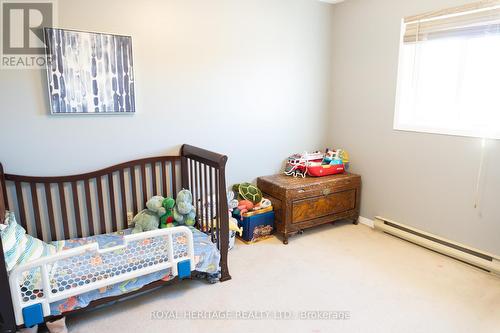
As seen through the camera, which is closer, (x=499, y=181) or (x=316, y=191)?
(x=499, y=181)

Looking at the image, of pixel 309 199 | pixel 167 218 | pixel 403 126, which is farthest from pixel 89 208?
pixel 403 126

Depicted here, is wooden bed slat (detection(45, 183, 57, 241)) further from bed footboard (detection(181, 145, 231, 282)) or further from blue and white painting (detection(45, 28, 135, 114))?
bed footboard (detection(181, 145, 231, 282))

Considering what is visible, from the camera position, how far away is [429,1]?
265 cm

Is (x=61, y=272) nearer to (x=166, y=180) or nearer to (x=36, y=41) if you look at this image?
(x=166, y=180)

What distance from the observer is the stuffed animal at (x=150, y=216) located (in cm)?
250

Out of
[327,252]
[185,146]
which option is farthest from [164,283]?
[327,252]

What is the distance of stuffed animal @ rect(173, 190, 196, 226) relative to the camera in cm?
253

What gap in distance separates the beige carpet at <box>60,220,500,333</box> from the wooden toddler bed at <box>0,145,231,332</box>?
18 centimetres

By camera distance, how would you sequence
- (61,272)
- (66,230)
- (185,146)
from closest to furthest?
1. (61,272)
2. (66,230)
3. (185,146)

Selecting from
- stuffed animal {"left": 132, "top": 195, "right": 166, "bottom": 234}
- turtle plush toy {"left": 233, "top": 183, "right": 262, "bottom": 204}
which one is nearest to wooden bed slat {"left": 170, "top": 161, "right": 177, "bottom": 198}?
stuffed animal {"left": 132, "top": 195, "right": 166, "bottom": 234}

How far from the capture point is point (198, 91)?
2.80 meters

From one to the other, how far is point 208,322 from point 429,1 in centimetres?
296

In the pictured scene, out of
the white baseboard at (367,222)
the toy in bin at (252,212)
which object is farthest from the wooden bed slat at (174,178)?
the white baseboard at (367,222)

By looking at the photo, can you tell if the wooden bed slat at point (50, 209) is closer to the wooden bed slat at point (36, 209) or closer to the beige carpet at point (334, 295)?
the wooden bed slat at point (36, 209)
